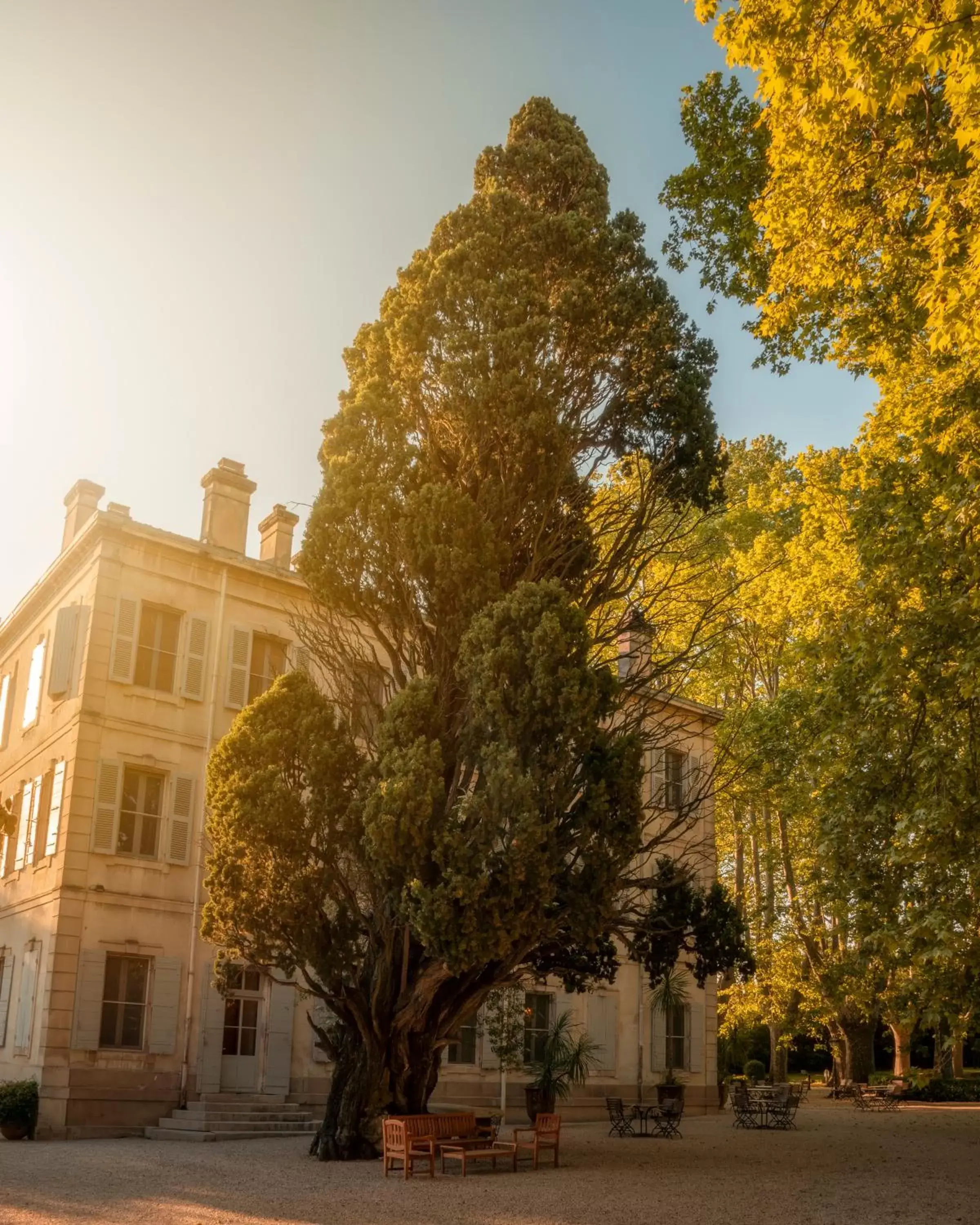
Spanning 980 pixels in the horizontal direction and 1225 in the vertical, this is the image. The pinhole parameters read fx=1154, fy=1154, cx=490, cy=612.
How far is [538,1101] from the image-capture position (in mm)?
19422

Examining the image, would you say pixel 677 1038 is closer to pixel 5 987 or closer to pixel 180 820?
pixel 180 820

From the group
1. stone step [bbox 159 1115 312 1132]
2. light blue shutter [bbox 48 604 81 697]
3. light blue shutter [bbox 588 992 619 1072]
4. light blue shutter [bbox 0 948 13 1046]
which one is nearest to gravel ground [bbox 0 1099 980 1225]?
stone step [bbox 159 1115 312 1132]

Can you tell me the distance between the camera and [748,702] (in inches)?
1154

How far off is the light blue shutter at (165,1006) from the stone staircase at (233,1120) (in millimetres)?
990

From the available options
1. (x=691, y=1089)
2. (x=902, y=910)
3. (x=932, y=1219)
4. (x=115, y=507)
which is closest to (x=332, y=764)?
(x=902, y=910)

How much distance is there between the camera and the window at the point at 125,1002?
57.6ft

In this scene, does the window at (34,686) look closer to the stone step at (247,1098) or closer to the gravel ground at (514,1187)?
the stone step at (247,1098)

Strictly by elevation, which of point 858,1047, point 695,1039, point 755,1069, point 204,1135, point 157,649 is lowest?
point 755,1069

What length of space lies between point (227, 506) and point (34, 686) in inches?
197

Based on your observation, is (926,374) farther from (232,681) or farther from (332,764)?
(232,681)

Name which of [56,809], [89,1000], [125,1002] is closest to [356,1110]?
[89,1000]

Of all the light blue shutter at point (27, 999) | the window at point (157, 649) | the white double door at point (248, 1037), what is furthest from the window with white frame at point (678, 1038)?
the light blue shutter at point (27, 999)

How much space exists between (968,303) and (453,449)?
6908mm

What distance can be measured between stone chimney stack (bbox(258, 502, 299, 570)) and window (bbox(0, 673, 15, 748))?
6098mm
